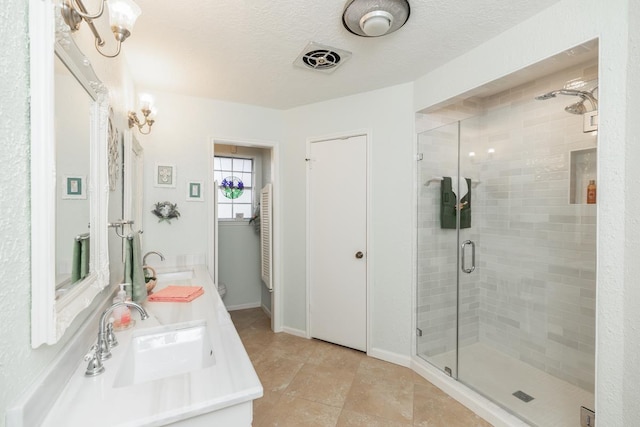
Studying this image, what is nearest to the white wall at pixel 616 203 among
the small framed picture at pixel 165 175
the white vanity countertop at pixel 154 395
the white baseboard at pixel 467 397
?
the white baseboard at pixel 467 397

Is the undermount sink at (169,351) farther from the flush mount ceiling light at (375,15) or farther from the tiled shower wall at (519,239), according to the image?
the tiled shower wall at (519,239)

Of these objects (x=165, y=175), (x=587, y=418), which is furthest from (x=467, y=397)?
(x=165, y=175)

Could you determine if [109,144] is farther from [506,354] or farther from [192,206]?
[506,354]

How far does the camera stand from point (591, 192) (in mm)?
2109

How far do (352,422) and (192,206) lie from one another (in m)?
2.23

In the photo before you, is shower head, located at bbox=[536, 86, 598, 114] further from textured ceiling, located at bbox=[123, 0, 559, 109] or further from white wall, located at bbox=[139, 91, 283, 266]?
white wall, located at bbox=[139, 91, 283, 266]

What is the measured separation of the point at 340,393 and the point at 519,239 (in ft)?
6.45

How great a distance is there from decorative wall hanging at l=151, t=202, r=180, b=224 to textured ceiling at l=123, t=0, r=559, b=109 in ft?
3.44

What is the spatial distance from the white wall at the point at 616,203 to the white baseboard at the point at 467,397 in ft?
1.93

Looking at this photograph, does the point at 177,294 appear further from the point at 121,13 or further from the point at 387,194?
the point at 387,194

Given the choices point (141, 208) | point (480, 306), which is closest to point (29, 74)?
point (141, 208)

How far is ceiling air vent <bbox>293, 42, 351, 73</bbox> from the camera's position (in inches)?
79.7

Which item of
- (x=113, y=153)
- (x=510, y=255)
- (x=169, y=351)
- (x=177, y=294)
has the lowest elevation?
(x=169, y=351)

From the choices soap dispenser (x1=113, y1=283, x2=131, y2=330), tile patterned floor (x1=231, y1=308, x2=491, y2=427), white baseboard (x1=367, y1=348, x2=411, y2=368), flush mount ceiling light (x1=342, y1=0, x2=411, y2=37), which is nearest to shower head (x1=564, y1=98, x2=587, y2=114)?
flush mount ceiling light (x1=342, y1=0, x2=411, y2=37)
